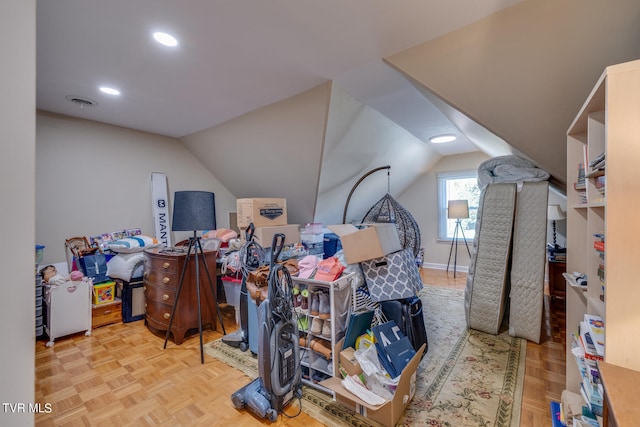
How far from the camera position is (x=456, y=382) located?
210 cm

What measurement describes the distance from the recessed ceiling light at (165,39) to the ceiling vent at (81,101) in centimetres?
167

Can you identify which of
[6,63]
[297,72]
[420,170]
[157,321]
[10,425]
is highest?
[297,72]

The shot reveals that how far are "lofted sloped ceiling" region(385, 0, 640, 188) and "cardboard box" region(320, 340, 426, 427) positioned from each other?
1862 mm

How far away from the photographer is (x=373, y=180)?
4852mm

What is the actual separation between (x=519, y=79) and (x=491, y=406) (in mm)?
2205

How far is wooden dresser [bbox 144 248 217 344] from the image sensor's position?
8.99ft

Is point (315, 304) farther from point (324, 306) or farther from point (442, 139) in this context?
point (442, 139)

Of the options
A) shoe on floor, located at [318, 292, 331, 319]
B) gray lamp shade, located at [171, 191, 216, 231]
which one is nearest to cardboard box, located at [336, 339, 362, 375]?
shoe on floor, located at [318, 292, 331, 319]

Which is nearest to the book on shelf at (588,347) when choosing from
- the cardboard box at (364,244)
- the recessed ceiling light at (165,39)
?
the cardboard box at (364,244)

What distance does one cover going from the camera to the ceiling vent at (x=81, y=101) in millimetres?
2887

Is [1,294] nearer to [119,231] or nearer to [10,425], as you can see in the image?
[10,425]

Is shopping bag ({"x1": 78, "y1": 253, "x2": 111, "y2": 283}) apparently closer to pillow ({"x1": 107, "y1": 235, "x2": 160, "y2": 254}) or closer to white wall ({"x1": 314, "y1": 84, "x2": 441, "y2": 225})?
pillow ({"x1": 107, "y1": 235, "x2": 160, "y2": 254})

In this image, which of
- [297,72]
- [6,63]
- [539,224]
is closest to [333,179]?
[297,72]

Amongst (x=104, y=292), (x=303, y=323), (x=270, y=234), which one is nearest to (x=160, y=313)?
(x=104, y=292)
